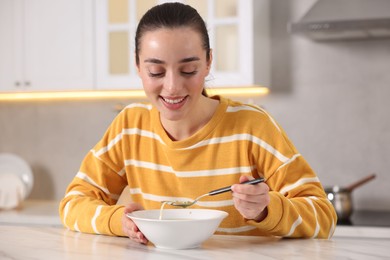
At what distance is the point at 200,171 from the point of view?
1.75m

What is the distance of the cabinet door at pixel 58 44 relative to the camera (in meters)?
3.33

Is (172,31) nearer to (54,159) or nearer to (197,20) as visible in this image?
(197,20)

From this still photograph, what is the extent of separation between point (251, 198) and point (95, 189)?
2.01 ft

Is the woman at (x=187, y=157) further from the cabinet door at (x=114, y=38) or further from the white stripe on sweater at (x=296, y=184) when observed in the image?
the cabinet door at (x=114, y=38)

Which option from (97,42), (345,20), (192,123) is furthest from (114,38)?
Result: (192,123)

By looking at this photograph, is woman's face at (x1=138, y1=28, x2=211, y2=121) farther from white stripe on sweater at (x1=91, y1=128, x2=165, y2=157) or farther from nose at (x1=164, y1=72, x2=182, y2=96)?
white stripe on sweater at (x1=91, y1=128, x2=165, y2=157)

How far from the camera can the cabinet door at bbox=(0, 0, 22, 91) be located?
3.46m

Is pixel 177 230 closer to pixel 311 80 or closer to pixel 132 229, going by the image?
pixel 132 229

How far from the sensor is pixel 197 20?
65.2 inches

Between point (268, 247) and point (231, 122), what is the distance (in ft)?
1.58

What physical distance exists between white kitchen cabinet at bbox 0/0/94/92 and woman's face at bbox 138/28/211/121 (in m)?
1.78

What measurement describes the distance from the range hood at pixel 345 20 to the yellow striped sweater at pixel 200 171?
1.29 m

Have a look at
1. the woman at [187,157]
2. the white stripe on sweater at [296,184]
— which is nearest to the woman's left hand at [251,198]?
the woman at [187,157]

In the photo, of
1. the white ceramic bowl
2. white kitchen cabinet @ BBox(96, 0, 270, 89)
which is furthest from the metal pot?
the white ceramic bowl
